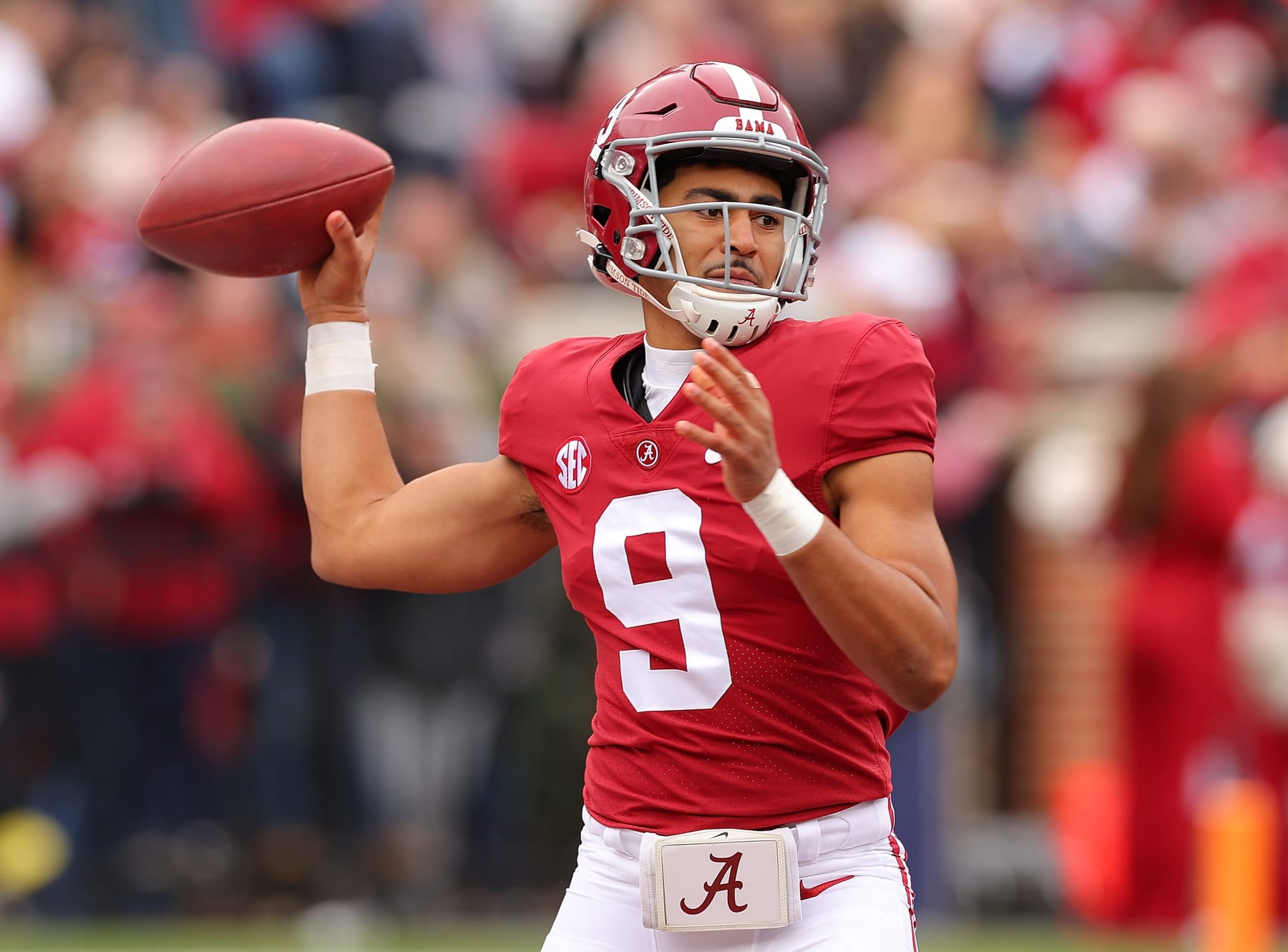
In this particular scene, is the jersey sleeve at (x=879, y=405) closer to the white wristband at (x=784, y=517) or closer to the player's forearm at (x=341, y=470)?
the white wristband at (x=784, y=517)

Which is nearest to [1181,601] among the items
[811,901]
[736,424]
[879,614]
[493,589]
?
[493,589]

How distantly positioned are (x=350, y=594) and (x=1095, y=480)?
2.87 metres

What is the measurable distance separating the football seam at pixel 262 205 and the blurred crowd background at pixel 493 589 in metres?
3.87

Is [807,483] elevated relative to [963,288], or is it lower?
lower

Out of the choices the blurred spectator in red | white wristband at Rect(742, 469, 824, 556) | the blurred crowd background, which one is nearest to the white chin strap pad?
white wristband at Rect(742, 469, 824, 556)

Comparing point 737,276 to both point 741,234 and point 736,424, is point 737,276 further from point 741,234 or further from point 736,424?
point 736,424

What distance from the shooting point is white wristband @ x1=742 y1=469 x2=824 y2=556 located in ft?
8.58

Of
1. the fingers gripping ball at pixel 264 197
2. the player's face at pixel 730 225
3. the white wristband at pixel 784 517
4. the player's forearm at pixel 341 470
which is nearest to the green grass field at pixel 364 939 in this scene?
the player's forearm at pixel 341 470

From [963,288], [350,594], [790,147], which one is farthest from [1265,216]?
[790,147]

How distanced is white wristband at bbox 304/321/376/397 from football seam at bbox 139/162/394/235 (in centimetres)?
23

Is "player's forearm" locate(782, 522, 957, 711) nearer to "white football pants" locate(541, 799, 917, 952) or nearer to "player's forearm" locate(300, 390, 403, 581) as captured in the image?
"white football pants" locate(541, 799, 917, 952)

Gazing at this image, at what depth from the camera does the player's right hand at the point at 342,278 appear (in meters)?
3.38

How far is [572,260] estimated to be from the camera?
29.2ft

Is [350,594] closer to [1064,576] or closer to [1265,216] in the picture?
[1064,576]
